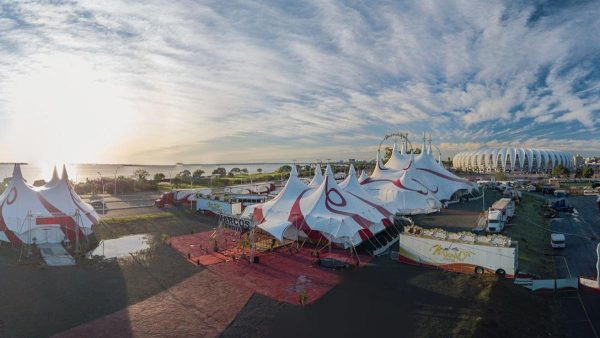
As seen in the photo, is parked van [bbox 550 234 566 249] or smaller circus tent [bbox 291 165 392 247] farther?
parked van [bbox 550 234 566 249]

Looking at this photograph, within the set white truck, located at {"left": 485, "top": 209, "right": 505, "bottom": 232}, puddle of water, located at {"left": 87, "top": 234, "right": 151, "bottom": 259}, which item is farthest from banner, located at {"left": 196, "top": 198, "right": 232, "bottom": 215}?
white truck, located at {"left": 485, "top": 209, "right": 505, "bottom": 232}

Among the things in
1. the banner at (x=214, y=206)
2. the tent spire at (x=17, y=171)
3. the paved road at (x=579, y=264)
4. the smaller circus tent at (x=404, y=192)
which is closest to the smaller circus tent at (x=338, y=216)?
the paved road at (x=579, y=264)

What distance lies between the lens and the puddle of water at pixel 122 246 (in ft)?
64.8

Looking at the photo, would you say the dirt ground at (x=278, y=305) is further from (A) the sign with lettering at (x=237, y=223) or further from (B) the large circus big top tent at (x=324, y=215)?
(A) the sign with lettering at (x=237, y=223)

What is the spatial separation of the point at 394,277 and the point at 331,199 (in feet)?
23.1

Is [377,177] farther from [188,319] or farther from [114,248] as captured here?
[188,319]

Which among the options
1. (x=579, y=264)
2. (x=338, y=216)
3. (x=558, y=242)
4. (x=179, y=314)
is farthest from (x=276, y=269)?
(x=558, y=242)

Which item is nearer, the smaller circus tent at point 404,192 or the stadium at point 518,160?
the smaller circus tent at point 404,192

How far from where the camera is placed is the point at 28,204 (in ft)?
72.6

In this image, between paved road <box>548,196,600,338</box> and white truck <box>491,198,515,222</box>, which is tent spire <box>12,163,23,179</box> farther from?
white truck <box>491,198,515,222</box>

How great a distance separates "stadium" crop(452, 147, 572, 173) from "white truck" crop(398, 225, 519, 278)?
116m

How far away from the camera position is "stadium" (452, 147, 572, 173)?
115781 millimetres

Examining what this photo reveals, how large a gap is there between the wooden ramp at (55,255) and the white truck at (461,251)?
16.7 metres

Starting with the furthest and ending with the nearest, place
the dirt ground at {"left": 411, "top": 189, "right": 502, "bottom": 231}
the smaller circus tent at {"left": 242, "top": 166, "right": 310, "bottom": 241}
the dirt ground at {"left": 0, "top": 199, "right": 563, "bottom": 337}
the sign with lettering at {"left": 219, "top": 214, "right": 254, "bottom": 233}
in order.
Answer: the dirt ground at {"left": 411, "top": 189, "right": 502, "bottom": 231}, the sign with lettering at {"left": 219, "top": 214, "right": 254, "bottom": 233}, the smaller circus tent at {"left": 242, "top": 166, "right": 310, "bottom": 241}, the dirt ground at {"left": 0, "top": 199, "right": 563, "bottom": 337}
